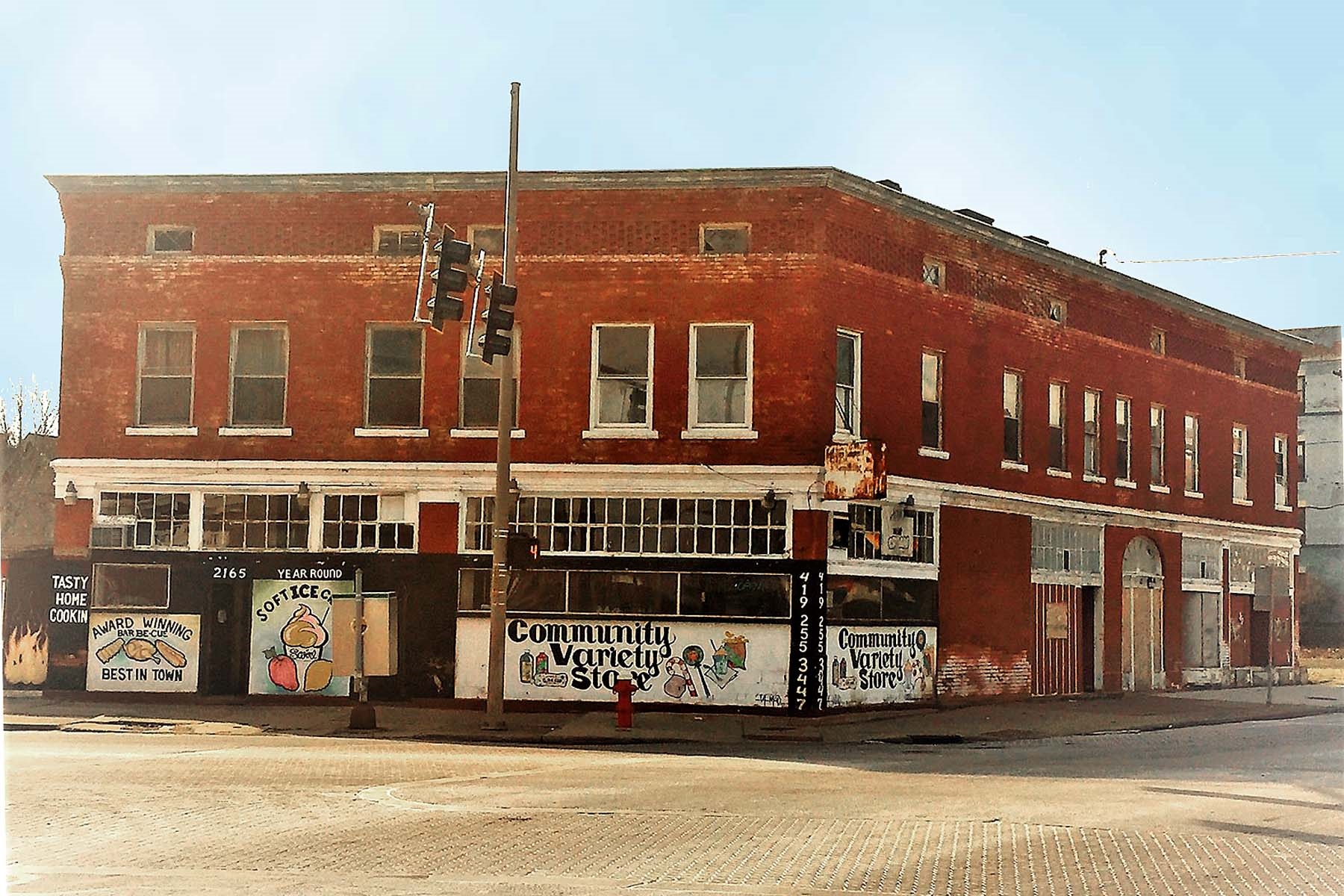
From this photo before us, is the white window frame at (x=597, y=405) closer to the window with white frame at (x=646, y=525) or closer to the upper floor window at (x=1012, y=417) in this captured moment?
the window with white frame at (x=646, y=525)

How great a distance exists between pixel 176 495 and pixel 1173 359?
951 inches

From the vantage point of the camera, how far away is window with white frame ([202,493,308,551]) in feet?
101

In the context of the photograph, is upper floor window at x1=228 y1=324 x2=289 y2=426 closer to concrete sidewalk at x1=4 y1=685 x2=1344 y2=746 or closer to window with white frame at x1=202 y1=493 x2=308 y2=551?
window with white frame at x1=202 y1=493 x2=308 y2=551

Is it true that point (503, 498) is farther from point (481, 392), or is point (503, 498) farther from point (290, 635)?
point (290, 635)

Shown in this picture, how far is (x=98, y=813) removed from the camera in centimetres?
1440

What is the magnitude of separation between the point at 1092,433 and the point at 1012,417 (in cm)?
371

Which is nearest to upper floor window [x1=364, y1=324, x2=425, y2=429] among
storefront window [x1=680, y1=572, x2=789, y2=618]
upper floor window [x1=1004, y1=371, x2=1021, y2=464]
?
storefront window [x1=680, y1=572, x2=789, y2=618]

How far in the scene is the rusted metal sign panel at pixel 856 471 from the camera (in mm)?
28156

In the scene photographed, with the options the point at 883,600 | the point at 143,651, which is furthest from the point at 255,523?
the point at 883,600

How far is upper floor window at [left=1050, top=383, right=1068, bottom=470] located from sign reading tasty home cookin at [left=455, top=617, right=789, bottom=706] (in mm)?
10451

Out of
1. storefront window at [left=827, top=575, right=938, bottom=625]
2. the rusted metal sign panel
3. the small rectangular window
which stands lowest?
storefront window at [left=827, top=575, right=938, bottom=625]

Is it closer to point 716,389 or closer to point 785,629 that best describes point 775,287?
point 716,389

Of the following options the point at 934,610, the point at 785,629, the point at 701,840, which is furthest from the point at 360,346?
the point at 701,840

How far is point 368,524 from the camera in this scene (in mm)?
Answer: 30594
